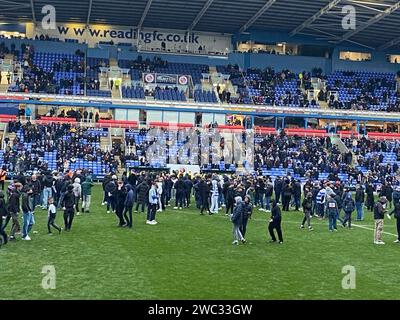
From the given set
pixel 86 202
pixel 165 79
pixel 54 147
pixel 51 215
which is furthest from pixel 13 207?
pixel 165 79

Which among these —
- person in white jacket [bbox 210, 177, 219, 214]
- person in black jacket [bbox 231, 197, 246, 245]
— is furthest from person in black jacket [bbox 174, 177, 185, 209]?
person in black jacket [bbox 231, 197, 246, 245]

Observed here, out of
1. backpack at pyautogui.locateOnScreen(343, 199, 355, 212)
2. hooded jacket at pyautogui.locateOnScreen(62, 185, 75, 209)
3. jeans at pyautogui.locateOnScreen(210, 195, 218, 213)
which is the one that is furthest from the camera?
jeans at pyautogui.locateOnScreen(210, 195, 218, 213)

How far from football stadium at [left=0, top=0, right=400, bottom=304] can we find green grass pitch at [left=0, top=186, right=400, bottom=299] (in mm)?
72

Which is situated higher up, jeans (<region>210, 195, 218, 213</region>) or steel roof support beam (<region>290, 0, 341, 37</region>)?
steel roof support beam (<region>290, 0, 341, 37</region>)

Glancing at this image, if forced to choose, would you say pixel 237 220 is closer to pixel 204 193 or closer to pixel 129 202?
pixel 129 202

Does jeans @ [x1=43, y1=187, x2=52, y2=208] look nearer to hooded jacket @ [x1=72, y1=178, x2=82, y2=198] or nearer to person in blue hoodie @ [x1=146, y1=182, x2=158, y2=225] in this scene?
hooded jacket @ [x1=72, y1=178, x2=82, y2=198]

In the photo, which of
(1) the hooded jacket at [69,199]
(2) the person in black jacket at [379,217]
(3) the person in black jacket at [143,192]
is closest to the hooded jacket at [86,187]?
(3) the person in black jacket at [143,192]

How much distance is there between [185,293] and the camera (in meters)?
11.5

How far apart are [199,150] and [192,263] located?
27.5 metres

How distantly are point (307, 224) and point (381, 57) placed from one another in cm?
4679
